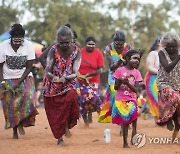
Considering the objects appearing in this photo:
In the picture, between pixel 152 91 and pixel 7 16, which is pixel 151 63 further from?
pixel 7 16

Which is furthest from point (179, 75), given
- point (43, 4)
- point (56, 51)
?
point (43, 4)

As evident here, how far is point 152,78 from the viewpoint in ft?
34.2

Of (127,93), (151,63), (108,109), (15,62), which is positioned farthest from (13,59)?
(151,63)

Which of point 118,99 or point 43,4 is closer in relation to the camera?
point 118,99

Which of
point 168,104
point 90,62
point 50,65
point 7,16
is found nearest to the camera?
point 50,65

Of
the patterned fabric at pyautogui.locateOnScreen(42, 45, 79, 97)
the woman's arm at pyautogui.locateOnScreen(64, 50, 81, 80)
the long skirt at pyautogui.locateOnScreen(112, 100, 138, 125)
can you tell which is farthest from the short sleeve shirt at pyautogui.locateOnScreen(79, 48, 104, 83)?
the long skirt at pyautogui.locateOnScreen(112, 100, 138, 125)

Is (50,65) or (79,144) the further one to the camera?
(79,144)

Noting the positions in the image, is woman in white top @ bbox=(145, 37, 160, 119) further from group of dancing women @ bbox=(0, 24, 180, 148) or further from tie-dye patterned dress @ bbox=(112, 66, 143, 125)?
tie-dye patterned dress @ bbox=(112, 66, 143, 125)

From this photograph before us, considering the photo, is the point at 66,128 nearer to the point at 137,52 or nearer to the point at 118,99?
the point at 118,99

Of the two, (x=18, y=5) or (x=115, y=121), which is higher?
(x=18, y=5)

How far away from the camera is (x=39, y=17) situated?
39250 mm

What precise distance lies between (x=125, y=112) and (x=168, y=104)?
0.77 meters

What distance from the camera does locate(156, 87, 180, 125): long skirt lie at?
730cm

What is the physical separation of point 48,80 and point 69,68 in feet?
1.24
